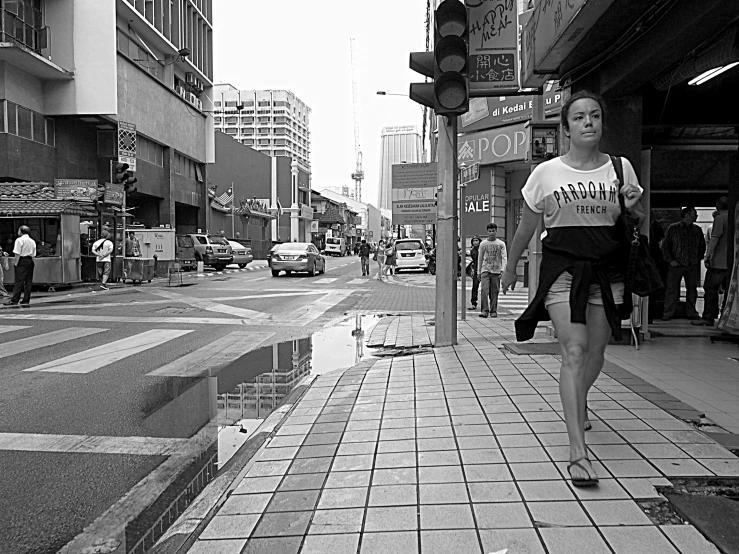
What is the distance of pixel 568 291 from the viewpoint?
11.4ft

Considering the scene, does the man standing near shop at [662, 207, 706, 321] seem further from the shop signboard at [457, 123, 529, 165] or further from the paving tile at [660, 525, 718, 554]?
the shop signboard at [457, 123, 529, 165]

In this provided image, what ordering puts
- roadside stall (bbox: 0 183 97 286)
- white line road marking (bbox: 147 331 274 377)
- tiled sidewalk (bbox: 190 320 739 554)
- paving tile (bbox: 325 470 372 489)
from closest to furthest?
1. tiled sidewalk (bbox: 190 320 739 554)
2. paving tile (bbox: 325 470 372 489)
3. white line road marking (bbox: 147 331 274 377)
4. roadside stall (bbox: 0 183 97 286)

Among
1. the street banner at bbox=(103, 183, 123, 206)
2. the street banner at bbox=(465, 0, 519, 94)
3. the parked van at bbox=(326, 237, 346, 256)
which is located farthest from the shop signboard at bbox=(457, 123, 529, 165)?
the parked van at bbox=(326, 237, 346, 256)

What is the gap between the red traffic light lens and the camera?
23.3ft

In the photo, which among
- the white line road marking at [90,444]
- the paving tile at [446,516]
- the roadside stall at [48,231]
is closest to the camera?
the paving tile at [446,516]

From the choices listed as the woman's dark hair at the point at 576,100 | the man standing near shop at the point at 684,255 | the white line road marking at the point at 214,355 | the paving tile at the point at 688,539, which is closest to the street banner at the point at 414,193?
the man standing near shop at the point at 684,255

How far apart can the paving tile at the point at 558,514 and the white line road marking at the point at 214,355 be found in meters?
4.84

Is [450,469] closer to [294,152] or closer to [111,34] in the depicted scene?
[111,34]

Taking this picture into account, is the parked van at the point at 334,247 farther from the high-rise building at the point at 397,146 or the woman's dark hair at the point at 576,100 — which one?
the woman's dark hair at the point at 576,100

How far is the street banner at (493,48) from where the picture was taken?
7.72 m

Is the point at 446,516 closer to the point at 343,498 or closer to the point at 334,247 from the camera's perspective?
the point at 343,498

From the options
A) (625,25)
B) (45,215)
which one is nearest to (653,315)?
(625,25)

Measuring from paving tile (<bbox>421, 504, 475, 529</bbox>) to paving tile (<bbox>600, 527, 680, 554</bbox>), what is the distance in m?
0.61

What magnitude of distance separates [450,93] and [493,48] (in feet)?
3.81
